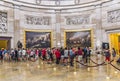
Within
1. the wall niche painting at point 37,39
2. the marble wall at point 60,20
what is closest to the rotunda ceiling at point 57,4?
the marble wall at point 60,20

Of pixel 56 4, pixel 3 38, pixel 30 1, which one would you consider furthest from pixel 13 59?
pixel 56 4

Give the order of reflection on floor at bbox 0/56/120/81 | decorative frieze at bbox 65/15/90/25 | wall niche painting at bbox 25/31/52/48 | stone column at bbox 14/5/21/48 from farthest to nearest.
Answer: decorative frieze at bbox 65/15/90/25
wall niche painting at bbox 25/31/52/48
stone column at bbox 14/5/21/48
reflection on floor at bbox 0/56/120/81

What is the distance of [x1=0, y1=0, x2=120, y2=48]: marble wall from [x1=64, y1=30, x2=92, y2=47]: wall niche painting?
24.8 inches

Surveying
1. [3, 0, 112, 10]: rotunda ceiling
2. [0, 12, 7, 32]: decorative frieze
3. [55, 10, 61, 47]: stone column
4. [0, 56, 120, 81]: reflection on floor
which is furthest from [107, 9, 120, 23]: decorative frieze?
[0, 56, 120, 81]: reflection on floor

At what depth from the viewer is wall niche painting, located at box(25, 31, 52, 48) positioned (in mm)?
30061

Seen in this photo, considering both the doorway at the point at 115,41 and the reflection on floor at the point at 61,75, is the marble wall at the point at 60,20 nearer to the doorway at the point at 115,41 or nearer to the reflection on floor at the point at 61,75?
the doorway at the point at 115,41

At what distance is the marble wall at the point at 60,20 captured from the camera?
27.6 meters

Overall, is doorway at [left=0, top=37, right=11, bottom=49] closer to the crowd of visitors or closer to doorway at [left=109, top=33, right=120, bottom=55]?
the crowd of visitors

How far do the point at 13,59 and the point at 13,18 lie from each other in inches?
318

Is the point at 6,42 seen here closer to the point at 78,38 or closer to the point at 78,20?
the point at 78,38

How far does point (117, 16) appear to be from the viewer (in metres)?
26.6

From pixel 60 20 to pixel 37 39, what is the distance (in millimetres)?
5146

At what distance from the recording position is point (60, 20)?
32.9m

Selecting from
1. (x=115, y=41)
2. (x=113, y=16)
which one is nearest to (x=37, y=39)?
(x=115, y=41)
